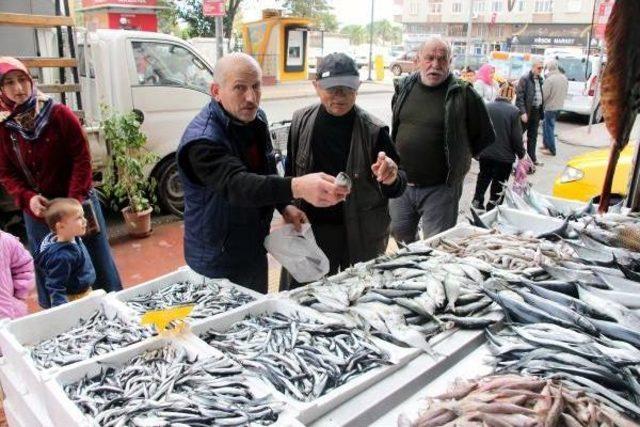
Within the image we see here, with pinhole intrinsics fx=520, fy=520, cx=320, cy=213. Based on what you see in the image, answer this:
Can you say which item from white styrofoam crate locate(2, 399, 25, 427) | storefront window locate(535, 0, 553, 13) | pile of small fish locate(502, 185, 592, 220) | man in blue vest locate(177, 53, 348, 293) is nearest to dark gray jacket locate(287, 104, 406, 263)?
man in blue vest locate(177, 53, 348, 293)

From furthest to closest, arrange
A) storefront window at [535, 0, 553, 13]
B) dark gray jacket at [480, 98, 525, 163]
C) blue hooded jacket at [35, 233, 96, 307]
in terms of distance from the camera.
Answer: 1. storefront window at [535, 0, 553, 13]
2. dark gray jacket at [480, 98, 525, 163]
3. blue hooded jacket at [35, 233, 96, 307]

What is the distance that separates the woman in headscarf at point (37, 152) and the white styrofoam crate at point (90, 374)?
207 centimetres

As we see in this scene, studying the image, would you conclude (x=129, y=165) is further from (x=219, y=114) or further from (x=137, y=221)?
(x=219, y=114)

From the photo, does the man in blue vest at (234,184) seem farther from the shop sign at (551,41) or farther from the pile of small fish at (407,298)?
the shop sign at (551,41)

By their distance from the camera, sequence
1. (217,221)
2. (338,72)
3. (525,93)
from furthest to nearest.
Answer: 1. (525,93)
2. (338,72)
3. (217,221)

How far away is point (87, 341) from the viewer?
2395 millimetres

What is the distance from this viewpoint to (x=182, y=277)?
3.09 m

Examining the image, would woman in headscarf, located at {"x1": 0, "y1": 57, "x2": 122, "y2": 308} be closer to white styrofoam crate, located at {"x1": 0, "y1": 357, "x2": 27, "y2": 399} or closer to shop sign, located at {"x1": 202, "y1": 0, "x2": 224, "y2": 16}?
white styrofoam crate, located at {"x1": 0, "y1": 357, "x2": 27, "y2": 399}

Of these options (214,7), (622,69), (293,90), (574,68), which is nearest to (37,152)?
(622,69)

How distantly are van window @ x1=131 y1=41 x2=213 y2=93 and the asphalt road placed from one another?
1910 mm

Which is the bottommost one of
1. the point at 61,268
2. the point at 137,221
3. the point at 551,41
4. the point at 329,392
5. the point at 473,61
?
the point at 137,221

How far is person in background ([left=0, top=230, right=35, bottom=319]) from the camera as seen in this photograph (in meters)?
3.31

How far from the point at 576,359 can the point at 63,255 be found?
3051mm

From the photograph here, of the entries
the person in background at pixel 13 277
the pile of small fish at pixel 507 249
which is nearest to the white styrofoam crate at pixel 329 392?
the pile of small fish at pixel 507 249
